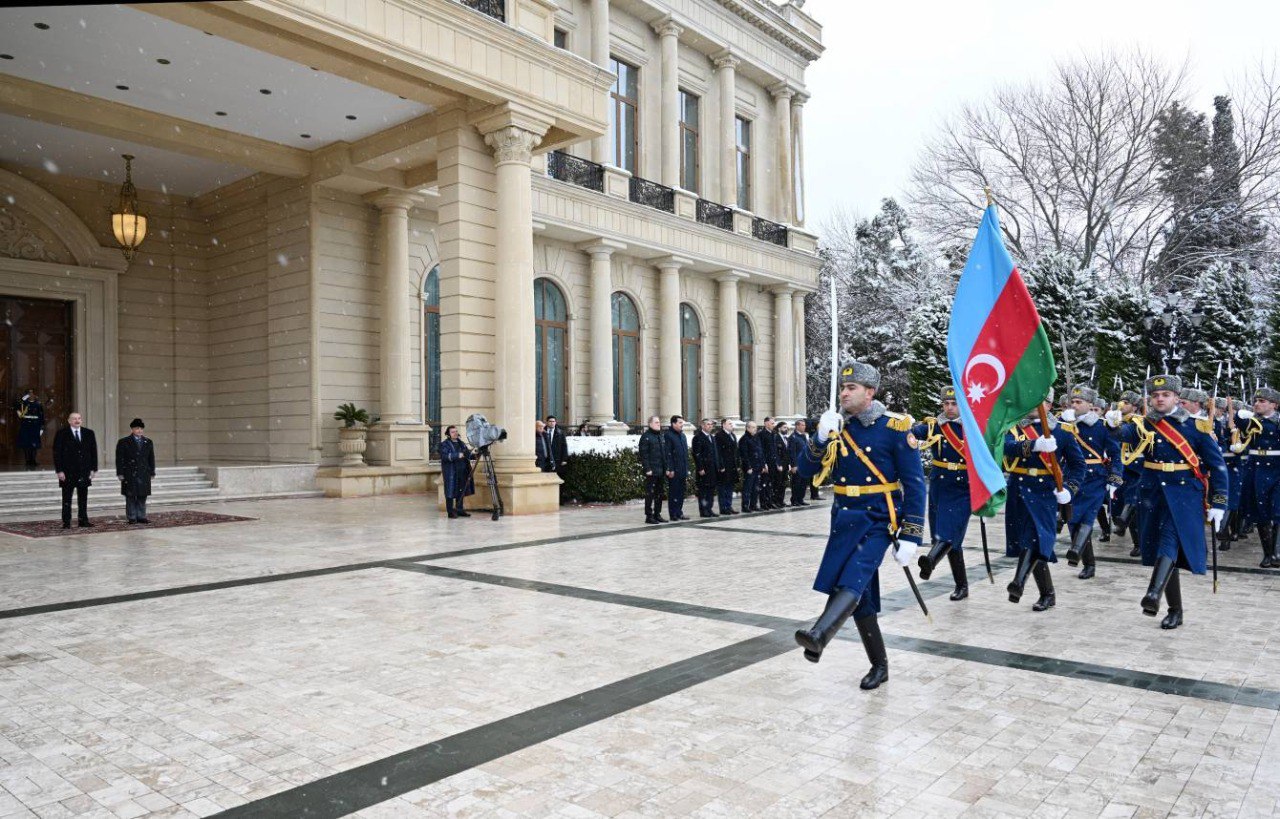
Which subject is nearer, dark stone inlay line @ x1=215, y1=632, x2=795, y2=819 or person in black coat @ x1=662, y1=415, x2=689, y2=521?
dark stone inlay line @ x1=215, y1=632, x2=795, y2=819

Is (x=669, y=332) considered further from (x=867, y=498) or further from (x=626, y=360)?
(x=867, y=498)

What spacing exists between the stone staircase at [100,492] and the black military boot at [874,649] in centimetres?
1415

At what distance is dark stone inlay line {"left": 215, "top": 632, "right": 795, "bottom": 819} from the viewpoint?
146 inches

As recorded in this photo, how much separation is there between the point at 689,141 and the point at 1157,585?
2365 centimetres

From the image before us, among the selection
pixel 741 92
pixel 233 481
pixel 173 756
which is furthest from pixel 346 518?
pixel 741 92

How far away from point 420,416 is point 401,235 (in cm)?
390

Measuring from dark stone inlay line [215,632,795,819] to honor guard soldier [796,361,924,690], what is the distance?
0.84 meters

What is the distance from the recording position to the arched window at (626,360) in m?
26.2

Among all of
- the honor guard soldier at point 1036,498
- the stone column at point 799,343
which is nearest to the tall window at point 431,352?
the stone column at point 799,343

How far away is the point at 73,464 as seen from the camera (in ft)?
44.1

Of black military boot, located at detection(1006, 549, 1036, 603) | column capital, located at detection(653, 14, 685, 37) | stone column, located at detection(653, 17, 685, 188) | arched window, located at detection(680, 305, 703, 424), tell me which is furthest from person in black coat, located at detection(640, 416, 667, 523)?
column capital, located at detection(653, 14, 685, 37)

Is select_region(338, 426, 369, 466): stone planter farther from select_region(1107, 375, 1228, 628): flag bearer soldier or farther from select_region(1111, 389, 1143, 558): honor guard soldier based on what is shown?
select_region(1107, 375, 1228, 628): flag bearer soldier

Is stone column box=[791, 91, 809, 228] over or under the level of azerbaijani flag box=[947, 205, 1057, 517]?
over

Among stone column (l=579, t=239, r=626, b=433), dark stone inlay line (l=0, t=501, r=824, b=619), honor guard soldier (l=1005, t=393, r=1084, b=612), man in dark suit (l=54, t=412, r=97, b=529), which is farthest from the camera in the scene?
stone column (l=579, t=239, r=626, b=433)
